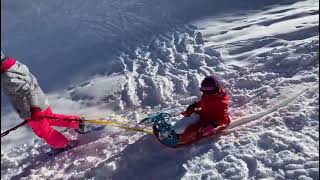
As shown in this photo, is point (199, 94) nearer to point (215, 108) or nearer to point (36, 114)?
point (215, 108)

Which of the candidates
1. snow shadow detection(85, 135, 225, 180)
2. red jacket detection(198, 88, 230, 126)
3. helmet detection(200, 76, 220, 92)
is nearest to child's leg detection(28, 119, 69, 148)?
snow shadow detection(85, 135, 225, 180)

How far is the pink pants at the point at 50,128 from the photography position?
17.4 ft

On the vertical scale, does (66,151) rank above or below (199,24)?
below

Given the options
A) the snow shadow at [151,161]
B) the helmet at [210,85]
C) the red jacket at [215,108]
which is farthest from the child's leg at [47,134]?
the helmet at [210,85]

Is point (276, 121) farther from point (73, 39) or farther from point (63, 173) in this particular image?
point (73, 39)

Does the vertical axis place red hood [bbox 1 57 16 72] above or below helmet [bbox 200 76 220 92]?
above

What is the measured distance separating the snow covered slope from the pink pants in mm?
187

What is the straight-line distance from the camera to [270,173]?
459 centimetres

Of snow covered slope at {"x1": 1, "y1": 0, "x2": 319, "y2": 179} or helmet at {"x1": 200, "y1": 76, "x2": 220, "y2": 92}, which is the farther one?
helmet at {"x1": 200, "y1": 76, "x2": 220, "y2": 92}

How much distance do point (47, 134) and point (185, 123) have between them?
60.9 inches

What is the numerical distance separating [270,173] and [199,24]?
464 cm

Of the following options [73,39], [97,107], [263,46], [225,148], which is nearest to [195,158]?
[225,148]

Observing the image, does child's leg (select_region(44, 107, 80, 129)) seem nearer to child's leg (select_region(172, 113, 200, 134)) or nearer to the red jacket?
child's leg (select_region(172, 113, 200, 134))

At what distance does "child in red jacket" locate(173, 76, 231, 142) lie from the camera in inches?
204
